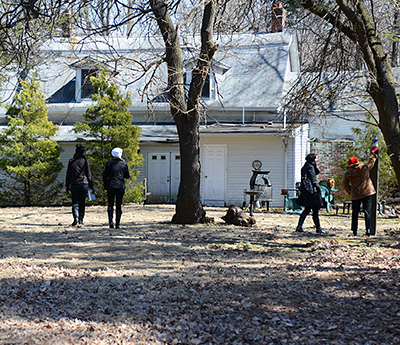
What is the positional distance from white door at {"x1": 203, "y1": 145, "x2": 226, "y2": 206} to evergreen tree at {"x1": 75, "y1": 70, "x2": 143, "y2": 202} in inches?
108

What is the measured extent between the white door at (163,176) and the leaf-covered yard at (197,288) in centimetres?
882

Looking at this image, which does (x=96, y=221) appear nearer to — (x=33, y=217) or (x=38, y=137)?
(x=33, y=217)

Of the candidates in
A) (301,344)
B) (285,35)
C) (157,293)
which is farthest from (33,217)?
(285,35)

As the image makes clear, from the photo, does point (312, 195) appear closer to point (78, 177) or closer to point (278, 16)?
point (278, 16)

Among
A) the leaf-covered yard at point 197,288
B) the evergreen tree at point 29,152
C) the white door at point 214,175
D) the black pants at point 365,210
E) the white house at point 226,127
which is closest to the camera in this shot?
the leaf-covered yard at point 197,288

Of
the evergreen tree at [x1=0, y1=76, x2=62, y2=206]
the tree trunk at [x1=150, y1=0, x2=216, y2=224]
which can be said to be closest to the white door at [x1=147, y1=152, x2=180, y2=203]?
the evergreen tree at [x1=0, y1=76, x2=62, y2=206]

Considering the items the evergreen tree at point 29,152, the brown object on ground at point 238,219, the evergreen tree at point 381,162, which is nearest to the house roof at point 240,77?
the evergreen tree at point 29,152

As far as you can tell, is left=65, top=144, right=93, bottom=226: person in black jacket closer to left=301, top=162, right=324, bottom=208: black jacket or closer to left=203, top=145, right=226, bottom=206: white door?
left=301, top=162, right=324, bottom=208: black jacket

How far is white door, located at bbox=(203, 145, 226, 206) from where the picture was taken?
1794 cm

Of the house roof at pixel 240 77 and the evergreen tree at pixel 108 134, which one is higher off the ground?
the house roof at pixel 240 77

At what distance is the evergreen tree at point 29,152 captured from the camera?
17031 millimetres

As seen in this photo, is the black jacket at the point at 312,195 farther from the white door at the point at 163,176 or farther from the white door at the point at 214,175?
the white door at the point at 163,176

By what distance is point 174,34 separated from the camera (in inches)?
410

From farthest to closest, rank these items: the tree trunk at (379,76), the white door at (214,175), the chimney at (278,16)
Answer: the white door at (214,175), the chimney at (278,16), the tree trunk at (379,76)
